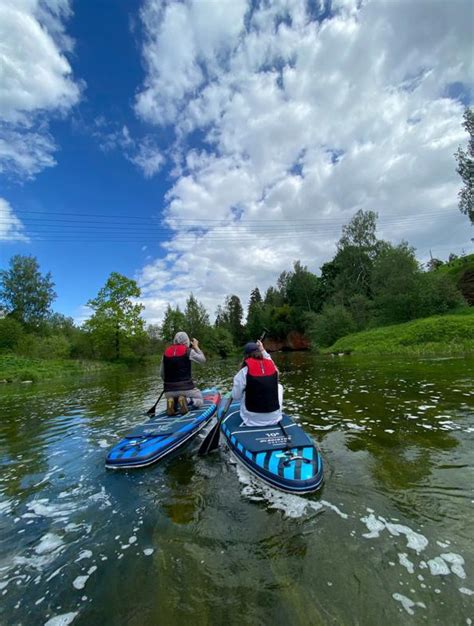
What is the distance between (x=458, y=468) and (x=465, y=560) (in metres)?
2.52

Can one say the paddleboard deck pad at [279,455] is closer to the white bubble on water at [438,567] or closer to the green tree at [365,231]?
the white bubble on water at [438,567]

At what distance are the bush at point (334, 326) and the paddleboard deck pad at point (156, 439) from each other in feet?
115

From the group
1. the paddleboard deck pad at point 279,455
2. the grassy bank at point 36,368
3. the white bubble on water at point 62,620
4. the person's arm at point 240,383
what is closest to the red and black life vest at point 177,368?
the person's arm at point 240,383

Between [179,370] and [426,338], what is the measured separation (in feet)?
81.3

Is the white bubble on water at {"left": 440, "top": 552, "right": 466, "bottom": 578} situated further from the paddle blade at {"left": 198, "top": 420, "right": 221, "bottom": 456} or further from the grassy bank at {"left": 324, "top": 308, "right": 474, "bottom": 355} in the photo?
the grassy bank at {"left": 324, "top": 308, "right": 474, "bottom": 355}

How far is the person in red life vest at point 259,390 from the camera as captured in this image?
20.9ft

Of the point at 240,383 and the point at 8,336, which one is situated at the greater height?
the point at 8,336

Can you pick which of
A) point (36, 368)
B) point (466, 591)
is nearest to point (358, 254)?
point (36, 368)

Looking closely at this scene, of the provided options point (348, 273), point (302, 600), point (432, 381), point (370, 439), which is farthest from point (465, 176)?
point (302, 600)

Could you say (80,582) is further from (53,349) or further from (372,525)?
(53,349)

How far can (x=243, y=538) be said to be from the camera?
382cm

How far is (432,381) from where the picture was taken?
40.9 ft

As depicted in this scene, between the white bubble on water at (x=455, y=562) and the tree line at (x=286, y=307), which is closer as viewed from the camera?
the white bubble on water at (x=455, y=562)

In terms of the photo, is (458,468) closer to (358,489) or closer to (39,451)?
(358,489)
